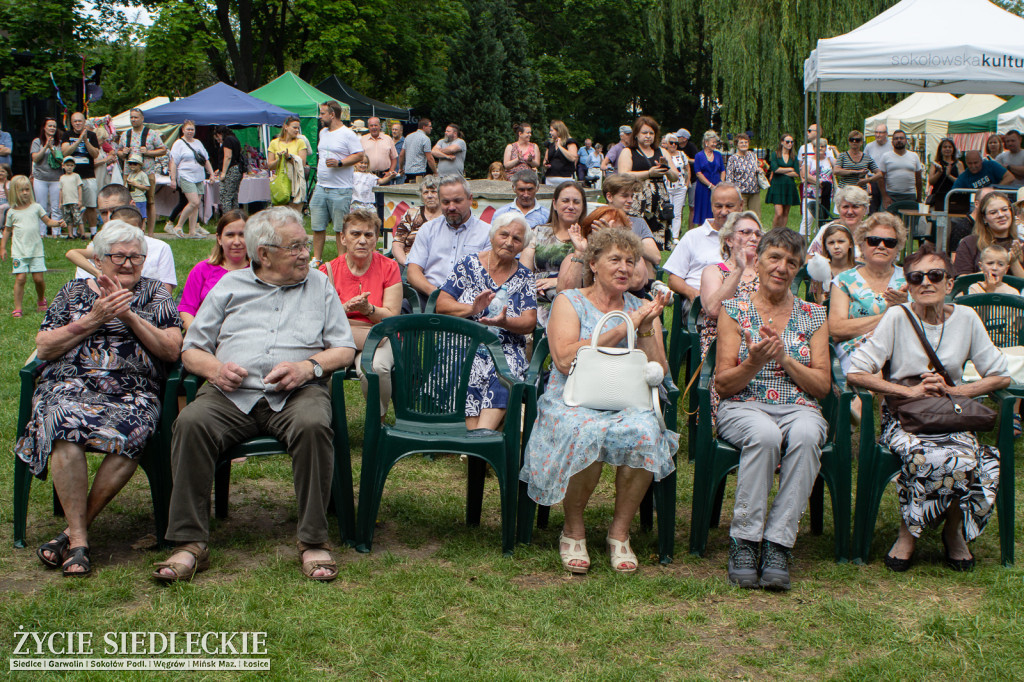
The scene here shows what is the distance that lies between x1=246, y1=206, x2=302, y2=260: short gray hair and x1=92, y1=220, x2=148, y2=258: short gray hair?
441mm

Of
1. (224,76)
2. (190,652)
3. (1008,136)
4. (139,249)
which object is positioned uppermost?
(224,76)

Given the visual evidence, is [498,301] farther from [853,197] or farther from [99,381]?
[853,197]

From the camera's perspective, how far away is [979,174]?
39.5 feet

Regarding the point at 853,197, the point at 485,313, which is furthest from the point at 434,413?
the point at 853,197

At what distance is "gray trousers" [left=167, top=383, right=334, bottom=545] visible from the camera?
376 centimetres

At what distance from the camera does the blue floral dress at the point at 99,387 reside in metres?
3.79

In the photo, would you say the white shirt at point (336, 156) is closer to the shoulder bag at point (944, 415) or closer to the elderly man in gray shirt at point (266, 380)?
the elderly man in gray shirt at point (266, 380)

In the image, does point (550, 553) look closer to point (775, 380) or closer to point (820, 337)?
point (775, 380)

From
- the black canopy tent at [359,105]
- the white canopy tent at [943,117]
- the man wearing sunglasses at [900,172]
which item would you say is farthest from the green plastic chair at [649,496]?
the white canopy tent at [943,117]

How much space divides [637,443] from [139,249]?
2.21 metres

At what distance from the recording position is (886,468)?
12.9 ft

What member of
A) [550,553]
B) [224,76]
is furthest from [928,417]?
[224,76]

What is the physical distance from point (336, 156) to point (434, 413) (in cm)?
743

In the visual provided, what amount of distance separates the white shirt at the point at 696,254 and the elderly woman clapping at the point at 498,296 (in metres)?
1.38
